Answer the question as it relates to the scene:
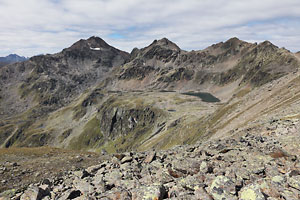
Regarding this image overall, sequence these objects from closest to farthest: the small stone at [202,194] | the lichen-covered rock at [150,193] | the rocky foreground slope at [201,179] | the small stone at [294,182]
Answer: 1. the small stone at [294,182]
2. the small stone at [202,194]
3. the rocky foreground slope at [201,179]
4. the lichen-covered rock at [150,193]

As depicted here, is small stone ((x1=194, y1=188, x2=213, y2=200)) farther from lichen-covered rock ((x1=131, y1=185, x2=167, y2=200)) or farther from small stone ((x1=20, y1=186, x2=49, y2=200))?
small stone ((x1=20, y1=186, x2=49, y2=200))

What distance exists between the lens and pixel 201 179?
14.1 metres

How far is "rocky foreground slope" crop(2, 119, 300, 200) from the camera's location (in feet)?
39.0

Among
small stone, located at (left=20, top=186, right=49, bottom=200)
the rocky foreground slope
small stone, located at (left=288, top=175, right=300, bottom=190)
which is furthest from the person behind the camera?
small stone, located at (left=20, top=186, right=49, bottom=200)

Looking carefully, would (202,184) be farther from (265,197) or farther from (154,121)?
(154,121)

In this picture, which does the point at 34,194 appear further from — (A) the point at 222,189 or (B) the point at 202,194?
(A) the point at 222,189

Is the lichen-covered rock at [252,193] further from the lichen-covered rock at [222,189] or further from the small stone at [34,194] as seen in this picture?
the small stone at [34,194]

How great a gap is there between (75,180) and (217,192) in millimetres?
13629

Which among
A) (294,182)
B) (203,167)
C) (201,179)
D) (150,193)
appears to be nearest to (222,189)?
(201,179)

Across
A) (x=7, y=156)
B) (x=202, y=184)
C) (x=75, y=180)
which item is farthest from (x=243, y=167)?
(x=7, y=156)

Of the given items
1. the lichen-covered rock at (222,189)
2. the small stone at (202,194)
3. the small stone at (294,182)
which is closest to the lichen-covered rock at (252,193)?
the lichen-covered rock at (222,189)

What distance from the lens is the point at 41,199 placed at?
51.3 feet

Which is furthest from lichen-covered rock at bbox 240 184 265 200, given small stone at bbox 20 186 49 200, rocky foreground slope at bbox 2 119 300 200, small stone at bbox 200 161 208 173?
small stone at bbox 20 186 49 200

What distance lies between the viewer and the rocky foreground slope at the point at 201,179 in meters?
11.9
